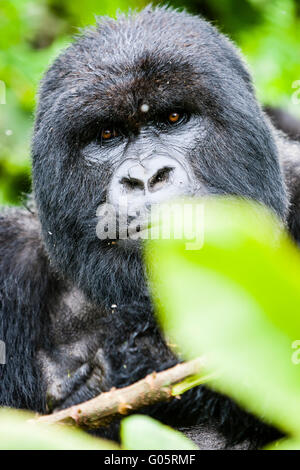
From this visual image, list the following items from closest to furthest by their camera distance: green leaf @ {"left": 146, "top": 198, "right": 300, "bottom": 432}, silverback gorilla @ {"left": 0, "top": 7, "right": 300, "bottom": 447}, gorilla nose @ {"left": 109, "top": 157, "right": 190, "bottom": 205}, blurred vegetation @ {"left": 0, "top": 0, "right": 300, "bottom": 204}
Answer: green leaf @ {"left": 146, "top": 198, "right": 300, "bottom": 432} < gorilla nose @ {"left": 109, "top": 157, "right": 190, "bottom": 205} < silverback gorilla @ {"left": 0, "top": 7, "right": 300, "bottom": 447} < blurred vegetation @ {"left": 0, "top": 0, "right": 300, "bottom": 204}

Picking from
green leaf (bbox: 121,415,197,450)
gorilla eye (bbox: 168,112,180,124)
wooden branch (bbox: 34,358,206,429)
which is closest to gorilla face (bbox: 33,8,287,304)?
gorilla eye (bbox: 168,112,180,124)

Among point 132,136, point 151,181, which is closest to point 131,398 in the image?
point 151,181

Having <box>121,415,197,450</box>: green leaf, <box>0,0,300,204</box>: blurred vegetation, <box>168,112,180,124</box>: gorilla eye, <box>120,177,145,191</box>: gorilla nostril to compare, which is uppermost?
<box>0,0,300,204</box>: blurred vegetation

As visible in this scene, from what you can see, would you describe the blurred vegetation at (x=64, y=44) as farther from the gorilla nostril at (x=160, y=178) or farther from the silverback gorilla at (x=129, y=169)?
the gorilla nostril at (x=160, y=178)

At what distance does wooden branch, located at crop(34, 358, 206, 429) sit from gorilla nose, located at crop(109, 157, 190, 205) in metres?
0.74

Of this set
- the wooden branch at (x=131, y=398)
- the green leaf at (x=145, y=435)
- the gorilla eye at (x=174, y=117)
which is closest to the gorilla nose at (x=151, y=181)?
the gorilla eye at (x=174, y=117)

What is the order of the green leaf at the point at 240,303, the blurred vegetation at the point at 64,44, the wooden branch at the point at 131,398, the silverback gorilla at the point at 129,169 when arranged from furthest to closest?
the blurred vegetation at the point at 64,44, the silverback gorilla at the point at 129,169, the wooden branch at the point at 131,398, the green leaf at the point at 240,303

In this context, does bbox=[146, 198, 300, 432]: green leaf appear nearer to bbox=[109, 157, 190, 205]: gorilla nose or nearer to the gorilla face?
bbox=[109, 157, 190, 205]: gorilla nose

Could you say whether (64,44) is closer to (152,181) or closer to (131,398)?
(152,181)

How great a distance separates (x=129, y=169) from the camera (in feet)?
7.59

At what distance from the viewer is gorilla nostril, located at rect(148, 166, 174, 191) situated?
2170 millimetres

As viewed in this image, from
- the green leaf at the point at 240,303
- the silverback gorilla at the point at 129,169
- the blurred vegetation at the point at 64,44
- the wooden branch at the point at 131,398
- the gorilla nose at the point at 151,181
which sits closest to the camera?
the green leaf at the point at 240,303

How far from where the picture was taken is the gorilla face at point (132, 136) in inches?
94.7

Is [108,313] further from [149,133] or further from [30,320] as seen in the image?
[149,133]
